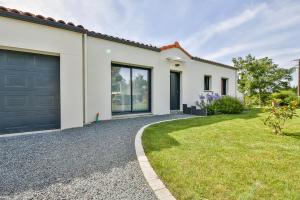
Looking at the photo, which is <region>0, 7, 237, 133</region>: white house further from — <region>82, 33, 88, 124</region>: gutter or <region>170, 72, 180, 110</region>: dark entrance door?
<region>170, 72, 180, 110</region>: dark entrance door

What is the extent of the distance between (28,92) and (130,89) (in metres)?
4.62

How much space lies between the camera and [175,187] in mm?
2441

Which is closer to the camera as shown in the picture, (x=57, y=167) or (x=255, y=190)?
(x=255, y=190)

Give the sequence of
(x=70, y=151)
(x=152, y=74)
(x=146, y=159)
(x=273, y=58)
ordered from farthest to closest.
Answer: (x=273, y=58), (x=152, y=74), (x=70, y=151), (x=146, y=159)

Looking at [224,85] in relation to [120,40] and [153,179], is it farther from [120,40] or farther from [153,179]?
[153,179]

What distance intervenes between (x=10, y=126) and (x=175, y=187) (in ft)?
17.8

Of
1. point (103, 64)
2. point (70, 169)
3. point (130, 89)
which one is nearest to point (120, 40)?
point (103, 64)

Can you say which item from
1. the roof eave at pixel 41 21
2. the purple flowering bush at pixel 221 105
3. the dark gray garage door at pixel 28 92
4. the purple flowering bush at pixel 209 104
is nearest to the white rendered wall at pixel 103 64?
the roof eave at pixel 41 21

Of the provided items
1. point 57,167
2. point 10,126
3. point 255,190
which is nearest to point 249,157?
point 255,190

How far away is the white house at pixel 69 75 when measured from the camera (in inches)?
209

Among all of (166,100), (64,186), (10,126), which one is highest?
(166,100)

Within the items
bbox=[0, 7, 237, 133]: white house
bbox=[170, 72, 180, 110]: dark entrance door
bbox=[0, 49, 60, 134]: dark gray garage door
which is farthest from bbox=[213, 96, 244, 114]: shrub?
bbox=[0, 49, 60, 134]: dark gray garage door

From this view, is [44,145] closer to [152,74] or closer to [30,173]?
[30,173]

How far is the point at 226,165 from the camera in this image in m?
3.17
